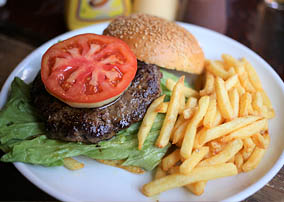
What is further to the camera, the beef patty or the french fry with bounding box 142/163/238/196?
the beef patty

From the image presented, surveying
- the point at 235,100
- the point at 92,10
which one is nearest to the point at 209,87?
the point at 235,100

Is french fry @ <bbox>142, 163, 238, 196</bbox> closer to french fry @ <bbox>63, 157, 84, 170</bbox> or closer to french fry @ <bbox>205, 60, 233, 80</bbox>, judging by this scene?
french fry @ <bbox>63, 157, 84, 170</bbox>

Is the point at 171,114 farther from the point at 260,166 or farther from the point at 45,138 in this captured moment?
the point at 45,138

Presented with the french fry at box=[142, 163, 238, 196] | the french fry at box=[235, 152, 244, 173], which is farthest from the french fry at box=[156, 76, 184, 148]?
the french fry at box=[235, 152, 244, 173]

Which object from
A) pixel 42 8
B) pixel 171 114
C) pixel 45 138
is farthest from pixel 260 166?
pixel 42 8

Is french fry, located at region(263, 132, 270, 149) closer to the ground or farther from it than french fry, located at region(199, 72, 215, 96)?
closer to the ground

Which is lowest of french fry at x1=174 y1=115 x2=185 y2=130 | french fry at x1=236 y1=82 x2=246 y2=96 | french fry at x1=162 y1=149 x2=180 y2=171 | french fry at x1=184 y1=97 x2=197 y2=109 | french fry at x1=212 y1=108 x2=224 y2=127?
french fry at x1=162 y1=149 x2=180 y2=171

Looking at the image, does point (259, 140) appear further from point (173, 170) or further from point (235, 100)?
point (173, 170)
